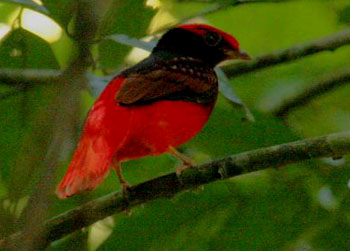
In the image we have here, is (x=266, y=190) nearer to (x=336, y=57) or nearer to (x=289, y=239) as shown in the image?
(x=289, y=239)

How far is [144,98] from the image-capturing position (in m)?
2.48

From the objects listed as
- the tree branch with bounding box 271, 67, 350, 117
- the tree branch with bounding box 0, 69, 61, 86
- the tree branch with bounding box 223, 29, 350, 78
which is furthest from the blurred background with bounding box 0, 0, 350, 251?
the tree branch with bounding box 271, 67, 350, 117

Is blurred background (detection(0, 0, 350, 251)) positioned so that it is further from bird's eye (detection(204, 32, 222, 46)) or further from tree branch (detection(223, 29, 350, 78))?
tree branch (detection(223, 29, 350, 78))

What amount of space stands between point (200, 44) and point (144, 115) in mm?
598

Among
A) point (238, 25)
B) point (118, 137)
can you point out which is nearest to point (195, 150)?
point (118, 137)

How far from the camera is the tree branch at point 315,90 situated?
148 inches

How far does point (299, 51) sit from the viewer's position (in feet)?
11.7

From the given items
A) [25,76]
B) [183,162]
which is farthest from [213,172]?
[25,76]

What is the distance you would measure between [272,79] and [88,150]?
2117 mm

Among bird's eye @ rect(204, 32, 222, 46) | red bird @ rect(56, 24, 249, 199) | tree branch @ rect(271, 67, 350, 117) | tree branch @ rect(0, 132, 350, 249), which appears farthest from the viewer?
tree branch @ rect(271, 67, 350, 117)

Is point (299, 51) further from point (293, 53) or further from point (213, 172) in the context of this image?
point (213, 172)

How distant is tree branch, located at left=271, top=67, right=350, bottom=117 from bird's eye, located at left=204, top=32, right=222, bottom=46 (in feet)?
2.69

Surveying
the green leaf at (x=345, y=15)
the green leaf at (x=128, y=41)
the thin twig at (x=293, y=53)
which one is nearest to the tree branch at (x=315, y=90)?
the thin twig at (x=293, y=53)

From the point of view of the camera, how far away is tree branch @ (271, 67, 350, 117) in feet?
12.4
